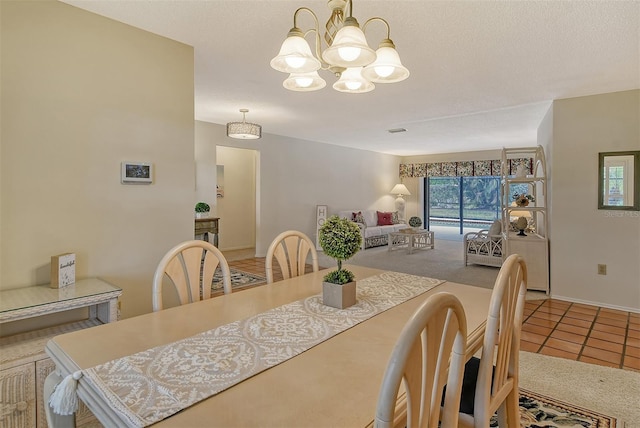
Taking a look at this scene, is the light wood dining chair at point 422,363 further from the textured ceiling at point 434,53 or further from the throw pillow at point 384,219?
the throw pillow at point 384,219

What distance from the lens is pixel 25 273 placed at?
6.11 feet

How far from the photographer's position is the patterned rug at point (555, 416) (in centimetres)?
177

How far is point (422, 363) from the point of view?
0.73 metres

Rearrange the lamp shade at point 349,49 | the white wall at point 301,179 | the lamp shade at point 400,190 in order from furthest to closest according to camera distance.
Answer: the lamp shade at point 400,190 < the white wall at point 301,179 < the lamp shade at point 349,49

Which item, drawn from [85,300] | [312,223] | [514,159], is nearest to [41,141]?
[85,300]

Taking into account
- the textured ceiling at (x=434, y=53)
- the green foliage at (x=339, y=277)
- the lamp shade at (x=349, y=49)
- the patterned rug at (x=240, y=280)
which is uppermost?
the textured ceiling at (x=434, y=53)

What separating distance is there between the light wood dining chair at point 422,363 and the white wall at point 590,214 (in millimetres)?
3891

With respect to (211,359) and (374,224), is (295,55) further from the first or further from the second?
(374,224)

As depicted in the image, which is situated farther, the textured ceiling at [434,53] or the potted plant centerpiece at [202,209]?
the potted plant centerpiece at [202,209]

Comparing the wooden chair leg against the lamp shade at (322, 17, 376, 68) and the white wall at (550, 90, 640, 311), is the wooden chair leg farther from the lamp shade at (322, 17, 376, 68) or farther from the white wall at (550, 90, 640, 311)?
the white wall at (550, 90, 640, 311)

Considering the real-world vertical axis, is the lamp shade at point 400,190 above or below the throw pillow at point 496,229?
above

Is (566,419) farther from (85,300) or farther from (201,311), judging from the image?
(85,300)

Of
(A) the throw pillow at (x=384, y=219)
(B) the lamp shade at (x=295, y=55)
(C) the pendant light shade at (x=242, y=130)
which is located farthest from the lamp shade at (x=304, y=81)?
(A) the throw pillow at (x=384, y=219)

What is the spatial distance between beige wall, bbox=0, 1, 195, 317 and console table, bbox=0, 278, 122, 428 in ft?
0.93
